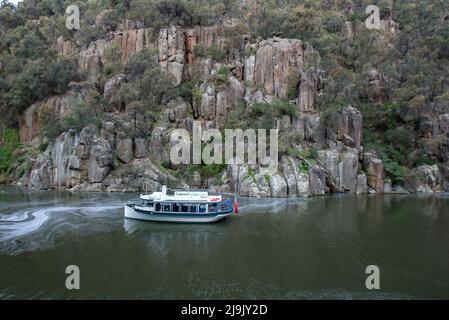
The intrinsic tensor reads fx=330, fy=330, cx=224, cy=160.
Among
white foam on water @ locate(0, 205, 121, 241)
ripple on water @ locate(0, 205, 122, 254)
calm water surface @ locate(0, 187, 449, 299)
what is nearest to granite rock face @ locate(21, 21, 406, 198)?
calm water surface @ locate(0, 187, 449, 299)

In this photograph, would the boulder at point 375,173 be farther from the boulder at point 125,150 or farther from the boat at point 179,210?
the boulder at point 125,150

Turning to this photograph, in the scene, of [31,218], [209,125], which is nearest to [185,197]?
[31,218]

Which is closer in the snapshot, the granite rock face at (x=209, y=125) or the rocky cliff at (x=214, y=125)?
the granite rock face at (x=209, y=125)

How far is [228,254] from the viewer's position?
2738cm

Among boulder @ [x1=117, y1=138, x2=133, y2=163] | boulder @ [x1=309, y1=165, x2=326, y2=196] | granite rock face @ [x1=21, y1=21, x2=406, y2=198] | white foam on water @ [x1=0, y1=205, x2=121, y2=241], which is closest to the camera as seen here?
white foam on water @ [x1=0, y1=205, x2=121, y2=241]

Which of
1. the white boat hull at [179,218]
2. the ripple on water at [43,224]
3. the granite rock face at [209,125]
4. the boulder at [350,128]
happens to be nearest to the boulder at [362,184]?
the granite rock face at [209,125]

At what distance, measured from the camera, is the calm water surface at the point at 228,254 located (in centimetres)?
2042

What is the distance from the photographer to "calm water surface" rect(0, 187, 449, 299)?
20.4 meters

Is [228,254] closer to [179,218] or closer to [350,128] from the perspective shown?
[179,218]

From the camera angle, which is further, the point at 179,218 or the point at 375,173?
the point at 375,173

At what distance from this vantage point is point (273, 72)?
83750 millimetres

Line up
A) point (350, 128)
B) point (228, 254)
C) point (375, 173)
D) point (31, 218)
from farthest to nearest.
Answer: point (350, 128)
point (375, 173)
point (31, 218)
point (228, 254)

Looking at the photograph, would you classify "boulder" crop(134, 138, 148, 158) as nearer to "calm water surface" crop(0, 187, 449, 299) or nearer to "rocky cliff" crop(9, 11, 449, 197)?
"rocky cliff" crop(9, 11, 449, 197)

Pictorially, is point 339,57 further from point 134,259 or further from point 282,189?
point 134,259
